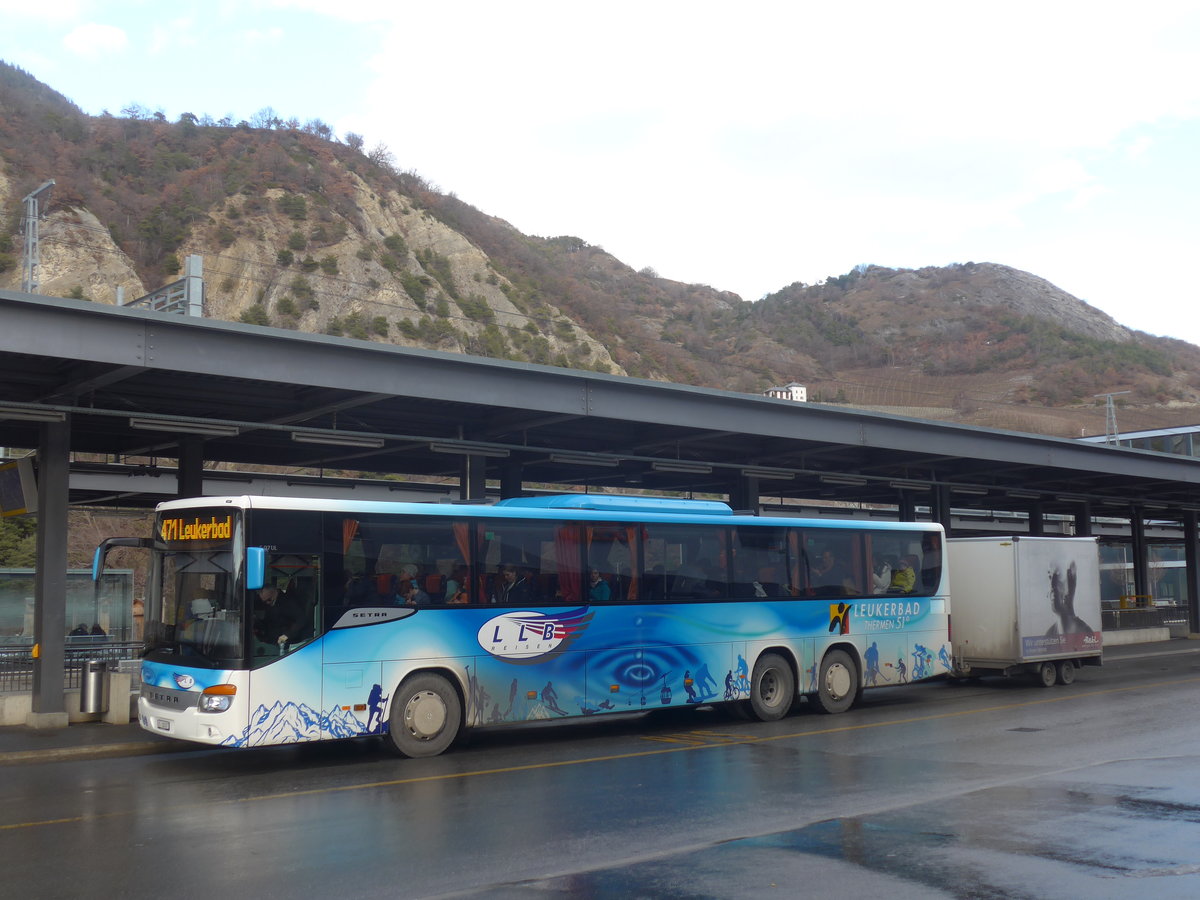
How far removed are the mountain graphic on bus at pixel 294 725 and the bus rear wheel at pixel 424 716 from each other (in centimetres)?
52

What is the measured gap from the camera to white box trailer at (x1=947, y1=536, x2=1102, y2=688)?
20906mm

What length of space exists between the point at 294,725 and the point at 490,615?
2863 mm

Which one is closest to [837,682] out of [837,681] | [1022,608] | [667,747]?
[837,681]

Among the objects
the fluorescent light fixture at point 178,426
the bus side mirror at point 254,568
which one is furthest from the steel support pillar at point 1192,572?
the bus side mirror at point 254,568

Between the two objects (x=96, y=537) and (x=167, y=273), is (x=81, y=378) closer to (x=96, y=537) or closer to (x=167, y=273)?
(x=96, y=537)

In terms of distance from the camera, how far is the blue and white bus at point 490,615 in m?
12.1

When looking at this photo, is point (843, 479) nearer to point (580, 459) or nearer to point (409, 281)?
point (580, 459)

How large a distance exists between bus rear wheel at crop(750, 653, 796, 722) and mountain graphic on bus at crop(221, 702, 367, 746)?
259 inches

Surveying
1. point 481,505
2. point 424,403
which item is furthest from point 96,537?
point 481,505

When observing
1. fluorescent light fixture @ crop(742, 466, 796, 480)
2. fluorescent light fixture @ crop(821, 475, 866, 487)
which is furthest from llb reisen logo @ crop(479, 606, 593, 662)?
fluorescent light fixture @ crop(821, 475, 866, 487)

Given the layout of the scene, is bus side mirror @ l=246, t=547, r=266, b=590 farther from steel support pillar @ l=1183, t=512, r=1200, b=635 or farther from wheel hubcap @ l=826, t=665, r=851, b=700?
steel support pillar @ l=1183, t=512, r=1200, b=635

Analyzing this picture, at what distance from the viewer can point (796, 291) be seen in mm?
161500

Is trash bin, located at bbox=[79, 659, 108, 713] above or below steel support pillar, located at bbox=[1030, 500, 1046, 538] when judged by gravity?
below

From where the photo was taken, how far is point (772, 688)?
17031mm
